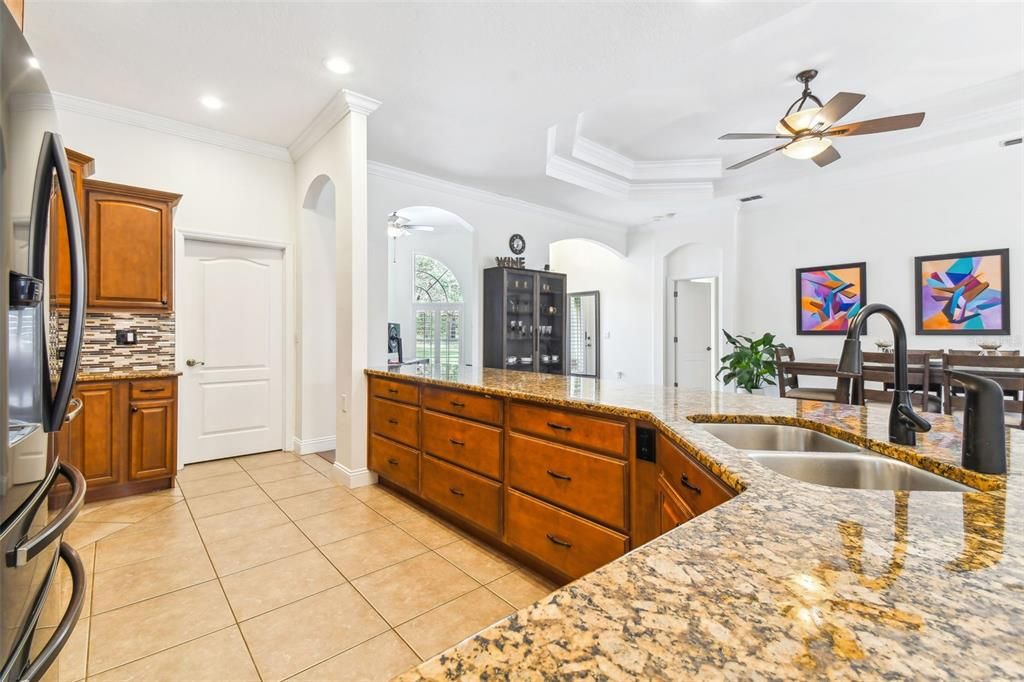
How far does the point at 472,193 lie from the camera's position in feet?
18.0

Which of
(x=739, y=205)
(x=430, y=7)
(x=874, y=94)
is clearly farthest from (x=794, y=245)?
(x=430, y=7)

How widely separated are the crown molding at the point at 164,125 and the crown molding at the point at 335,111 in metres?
0.39

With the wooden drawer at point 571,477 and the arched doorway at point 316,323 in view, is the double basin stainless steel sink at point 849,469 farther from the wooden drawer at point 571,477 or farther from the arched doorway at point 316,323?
the arched doorway at point 316,323

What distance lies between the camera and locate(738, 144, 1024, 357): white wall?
4418mm

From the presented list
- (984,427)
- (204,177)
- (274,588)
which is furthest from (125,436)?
(984,427)

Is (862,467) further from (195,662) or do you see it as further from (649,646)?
(195,662)

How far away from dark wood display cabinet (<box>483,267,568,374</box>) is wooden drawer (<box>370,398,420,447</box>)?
2.09m

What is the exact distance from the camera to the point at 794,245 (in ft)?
18.9

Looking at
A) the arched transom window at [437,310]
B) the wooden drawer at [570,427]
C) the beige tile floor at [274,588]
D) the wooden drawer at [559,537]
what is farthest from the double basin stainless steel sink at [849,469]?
the arched transom window at [437,310]

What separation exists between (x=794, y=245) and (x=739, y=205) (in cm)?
84

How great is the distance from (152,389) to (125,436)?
35 cm

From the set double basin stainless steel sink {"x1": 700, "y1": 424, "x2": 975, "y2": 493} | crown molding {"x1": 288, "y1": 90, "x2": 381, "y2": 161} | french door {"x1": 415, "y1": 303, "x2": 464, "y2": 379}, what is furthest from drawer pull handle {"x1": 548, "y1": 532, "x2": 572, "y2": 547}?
french door {"x1": 415, "y1": 303, "x2": 464, "y2": 379}

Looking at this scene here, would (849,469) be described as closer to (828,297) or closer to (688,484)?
(688,484)

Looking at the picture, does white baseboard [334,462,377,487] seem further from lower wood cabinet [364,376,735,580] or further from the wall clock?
the wall clock
